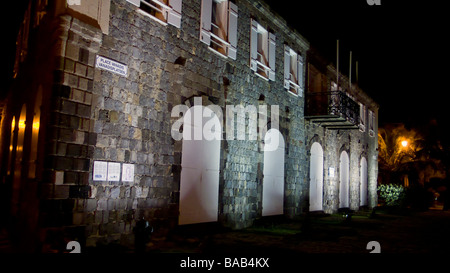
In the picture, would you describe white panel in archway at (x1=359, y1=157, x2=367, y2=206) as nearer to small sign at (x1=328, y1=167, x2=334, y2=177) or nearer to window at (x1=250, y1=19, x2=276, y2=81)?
small sign at (x1=328, y1=167, x2=334, y2=177)

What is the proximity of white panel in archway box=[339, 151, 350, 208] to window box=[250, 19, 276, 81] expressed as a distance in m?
9.31

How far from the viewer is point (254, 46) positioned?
43.3 ft

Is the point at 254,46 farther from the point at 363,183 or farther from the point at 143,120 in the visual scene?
the point at 363,183

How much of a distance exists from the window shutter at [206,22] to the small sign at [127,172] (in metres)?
4.28

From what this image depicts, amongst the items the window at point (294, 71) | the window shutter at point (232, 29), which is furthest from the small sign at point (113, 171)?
the window at point (294, 71)

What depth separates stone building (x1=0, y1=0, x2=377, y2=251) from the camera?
7.11 m

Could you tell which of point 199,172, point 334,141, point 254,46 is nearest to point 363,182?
point 334,141

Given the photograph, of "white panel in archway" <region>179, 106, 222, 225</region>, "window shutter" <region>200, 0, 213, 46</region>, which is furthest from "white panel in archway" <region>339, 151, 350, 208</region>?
"window shutter" <region>200, 0, 213, 46</region>

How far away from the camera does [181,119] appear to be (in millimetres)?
9680

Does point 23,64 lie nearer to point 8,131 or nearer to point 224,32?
point 8,131

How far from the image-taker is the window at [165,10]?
9086mm

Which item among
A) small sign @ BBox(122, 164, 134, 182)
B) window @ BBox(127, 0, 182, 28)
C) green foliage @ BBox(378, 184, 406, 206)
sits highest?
window @ BBox(127, 0, 182, 28)

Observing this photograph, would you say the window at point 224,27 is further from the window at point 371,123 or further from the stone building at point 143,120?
the window at point 371,123
